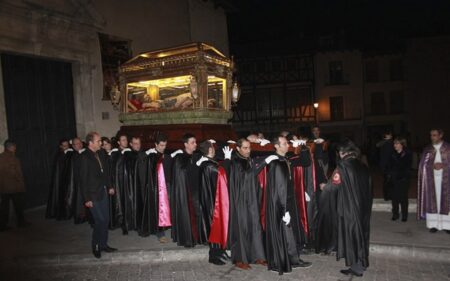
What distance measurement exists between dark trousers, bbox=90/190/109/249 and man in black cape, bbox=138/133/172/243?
1.00 metres

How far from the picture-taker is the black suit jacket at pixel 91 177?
19.7ft

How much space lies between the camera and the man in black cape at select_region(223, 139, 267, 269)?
5547 millimetres

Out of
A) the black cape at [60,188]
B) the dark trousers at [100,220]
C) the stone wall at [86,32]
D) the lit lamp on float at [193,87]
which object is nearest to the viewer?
the dark trousers at [100,220]

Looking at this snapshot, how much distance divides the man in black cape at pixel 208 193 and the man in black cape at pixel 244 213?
352mm

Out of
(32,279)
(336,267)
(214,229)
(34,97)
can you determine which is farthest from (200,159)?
(34,97)

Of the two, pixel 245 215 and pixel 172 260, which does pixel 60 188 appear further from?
pixel 245 215

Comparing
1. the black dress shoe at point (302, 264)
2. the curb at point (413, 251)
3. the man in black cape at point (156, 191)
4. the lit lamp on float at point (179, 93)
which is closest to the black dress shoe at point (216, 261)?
the black dress shoe at point (302, 264)

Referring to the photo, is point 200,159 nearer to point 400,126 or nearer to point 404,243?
point 404,243

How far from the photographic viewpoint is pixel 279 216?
5.30 metres

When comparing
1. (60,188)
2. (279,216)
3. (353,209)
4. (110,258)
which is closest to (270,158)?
(279,216)

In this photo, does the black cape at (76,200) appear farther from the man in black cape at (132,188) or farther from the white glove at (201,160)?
the white glove at (201,160)

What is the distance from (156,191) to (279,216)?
8.94 feet

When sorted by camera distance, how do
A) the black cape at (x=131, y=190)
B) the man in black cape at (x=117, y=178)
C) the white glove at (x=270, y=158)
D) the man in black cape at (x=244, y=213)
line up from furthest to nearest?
the man in black cape at (x=117, y=178) < the black cape at (x=131, y=190) < the man in black cape at (x=244, y=213) < the white glove at (x=270, y=158)

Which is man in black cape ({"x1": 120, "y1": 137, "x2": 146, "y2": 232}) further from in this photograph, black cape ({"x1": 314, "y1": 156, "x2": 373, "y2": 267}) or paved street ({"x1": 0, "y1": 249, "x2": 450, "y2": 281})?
black cape ({"x1": 314, "y1": 156, "x2": 373, "y2": 267})
